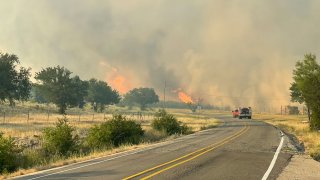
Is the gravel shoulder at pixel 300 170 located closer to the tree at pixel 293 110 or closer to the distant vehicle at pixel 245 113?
the distant vehicle at pixel 245 113

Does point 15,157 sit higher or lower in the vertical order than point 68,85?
lower

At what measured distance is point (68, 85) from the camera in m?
91.8

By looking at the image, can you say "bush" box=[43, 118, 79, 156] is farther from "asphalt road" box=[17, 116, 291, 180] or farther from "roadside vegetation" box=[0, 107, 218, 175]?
"asphalt road" box=[17, 116, 291, 180]

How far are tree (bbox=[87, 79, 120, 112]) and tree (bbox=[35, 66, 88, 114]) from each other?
40.5 m

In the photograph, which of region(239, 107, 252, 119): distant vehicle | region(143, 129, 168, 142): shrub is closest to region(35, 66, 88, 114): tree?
region(239, 107, 252, 119): distant vehicle

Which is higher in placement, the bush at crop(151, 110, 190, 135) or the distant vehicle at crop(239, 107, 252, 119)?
the distant vehicle at crop(239, 107, 252, 119)

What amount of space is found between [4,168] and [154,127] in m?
24.7

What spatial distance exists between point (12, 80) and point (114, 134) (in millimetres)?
39312

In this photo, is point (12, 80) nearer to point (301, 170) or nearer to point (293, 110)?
point (301, 170)

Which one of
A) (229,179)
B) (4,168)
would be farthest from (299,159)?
(4,168)

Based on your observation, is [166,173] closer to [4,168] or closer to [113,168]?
[113,168]

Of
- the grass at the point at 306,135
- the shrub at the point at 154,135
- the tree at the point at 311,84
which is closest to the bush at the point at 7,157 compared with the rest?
the shrub at the point at 154,135

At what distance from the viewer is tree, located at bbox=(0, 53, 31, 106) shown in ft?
211

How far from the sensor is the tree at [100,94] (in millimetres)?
137250
